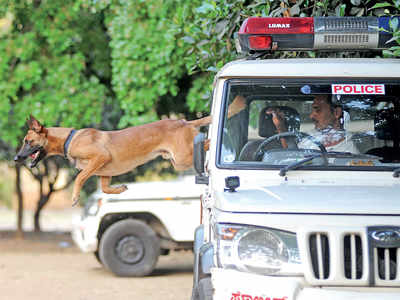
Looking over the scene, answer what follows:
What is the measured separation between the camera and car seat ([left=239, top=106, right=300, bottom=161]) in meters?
5.03

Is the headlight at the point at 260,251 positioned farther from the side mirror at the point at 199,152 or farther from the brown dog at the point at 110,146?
the brown dog at the point at 110,146

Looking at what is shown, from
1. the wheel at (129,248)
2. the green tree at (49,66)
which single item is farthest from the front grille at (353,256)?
the green tree at (49,66)

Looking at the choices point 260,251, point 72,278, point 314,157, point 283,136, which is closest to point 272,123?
point 283,136

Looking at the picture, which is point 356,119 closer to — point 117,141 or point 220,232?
point 220,232

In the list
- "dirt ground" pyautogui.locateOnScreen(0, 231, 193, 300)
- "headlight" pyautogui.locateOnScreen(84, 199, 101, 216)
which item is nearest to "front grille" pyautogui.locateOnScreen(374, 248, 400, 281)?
"dirt ground" pyautogui.locateOnScreen(0, 231, 193, 300)

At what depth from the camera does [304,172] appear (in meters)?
4.74

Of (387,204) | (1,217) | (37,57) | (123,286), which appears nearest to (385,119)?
(387,204)

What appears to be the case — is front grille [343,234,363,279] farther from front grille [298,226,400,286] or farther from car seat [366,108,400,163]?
car seat [366,108,400,163]

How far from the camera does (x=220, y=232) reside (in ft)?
13.7

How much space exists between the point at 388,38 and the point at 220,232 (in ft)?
7.73

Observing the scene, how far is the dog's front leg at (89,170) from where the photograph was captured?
22.2 feet

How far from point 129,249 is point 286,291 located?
21.5 ft

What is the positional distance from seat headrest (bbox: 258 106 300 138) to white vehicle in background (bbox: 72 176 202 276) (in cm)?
510

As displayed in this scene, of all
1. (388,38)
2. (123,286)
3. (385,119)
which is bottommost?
(123,286)
